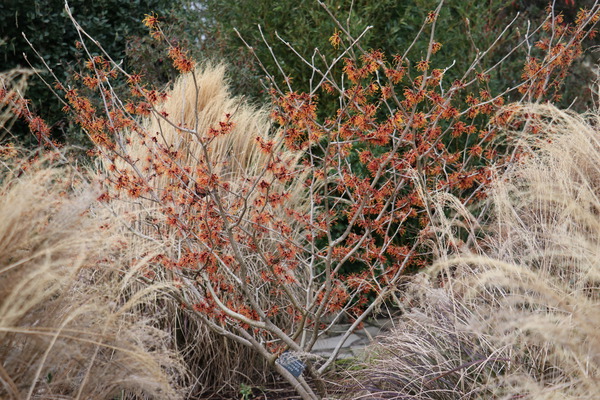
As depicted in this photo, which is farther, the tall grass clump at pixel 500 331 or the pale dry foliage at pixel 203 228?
the pale dry foliage at pixel 203 228

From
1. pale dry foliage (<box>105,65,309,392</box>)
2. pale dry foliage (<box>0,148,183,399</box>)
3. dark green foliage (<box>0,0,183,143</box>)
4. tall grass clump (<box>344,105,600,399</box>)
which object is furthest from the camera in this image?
dark green foliage (<box>0,0,183,143</box>)

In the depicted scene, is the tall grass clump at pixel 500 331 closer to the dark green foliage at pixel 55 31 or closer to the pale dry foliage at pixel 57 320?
the pale dry foliage at pixel 57 320

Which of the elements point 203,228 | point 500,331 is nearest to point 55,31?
point 203,228

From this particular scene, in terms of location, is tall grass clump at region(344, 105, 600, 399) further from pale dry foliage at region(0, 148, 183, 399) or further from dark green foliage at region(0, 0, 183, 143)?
dark green foliage at region(0, 0, 183, 143)

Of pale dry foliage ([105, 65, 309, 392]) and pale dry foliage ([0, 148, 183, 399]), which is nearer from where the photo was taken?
pale dry foliage ([0, 148, 183, 399])

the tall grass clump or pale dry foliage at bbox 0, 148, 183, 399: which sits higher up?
pale dry foliage at bbox 0, 148, 183, 399

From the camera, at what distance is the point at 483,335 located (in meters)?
2.82

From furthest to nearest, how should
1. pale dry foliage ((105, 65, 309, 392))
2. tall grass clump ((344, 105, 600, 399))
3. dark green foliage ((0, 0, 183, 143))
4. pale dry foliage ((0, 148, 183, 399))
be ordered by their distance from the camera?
dark green foliage ((0, 0, 183, 143))
pale dry foliage ((105, 65, 309, 392))
tall grass clump ((344, 105, 600, 399))
pale dry foliage ((0, 148, 183, 399))

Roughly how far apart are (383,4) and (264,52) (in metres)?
1.07

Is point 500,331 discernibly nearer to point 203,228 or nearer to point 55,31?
point 203,228

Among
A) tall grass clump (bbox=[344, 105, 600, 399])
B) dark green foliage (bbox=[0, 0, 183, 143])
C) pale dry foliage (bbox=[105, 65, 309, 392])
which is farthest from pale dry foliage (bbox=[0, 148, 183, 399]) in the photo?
dark green foliage (bbox=[0, 0, 183, 143])

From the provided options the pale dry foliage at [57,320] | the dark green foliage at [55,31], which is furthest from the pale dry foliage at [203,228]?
the dark green foliage at [55,31]

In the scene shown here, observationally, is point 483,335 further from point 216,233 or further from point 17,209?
point 17,209

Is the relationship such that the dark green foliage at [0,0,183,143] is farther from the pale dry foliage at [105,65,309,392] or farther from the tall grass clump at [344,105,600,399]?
the tall grass clump at [344,105,600,399]
